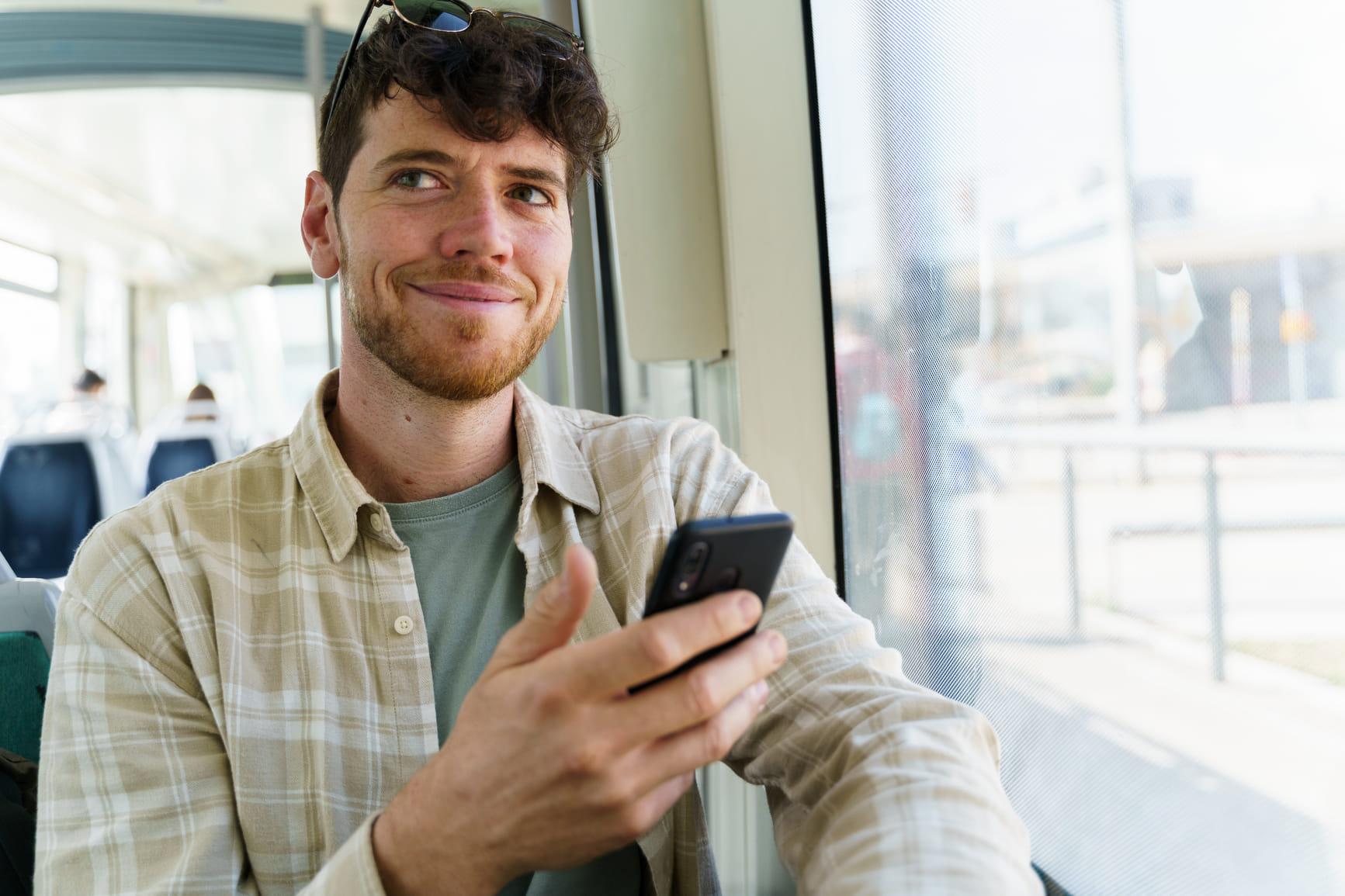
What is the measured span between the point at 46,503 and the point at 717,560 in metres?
6.06

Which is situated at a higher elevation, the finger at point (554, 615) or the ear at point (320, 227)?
the ear at point (320, 227)

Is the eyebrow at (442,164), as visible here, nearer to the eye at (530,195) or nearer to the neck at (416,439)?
the eye at (530,195)

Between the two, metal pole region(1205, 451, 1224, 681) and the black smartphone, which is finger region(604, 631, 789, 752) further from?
metal pole region(1205, 451, 1224, 681)

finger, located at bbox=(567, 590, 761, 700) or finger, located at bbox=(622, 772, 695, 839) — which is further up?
finger, located at bbox=(567, 590, 761, 700)

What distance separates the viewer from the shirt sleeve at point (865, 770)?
2.53 ft

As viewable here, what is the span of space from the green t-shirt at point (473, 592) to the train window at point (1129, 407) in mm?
525

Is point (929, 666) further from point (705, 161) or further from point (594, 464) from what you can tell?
point (705, 161)

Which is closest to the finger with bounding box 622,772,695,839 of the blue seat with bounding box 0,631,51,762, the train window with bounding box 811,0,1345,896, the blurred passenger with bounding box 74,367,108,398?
the train window with bounding box 811,0,1345,896

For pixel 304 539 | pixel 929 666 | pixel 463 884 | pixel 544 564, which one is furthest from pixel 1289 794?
pixel 304 539

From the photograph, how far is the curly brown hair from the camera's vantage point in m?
1.38

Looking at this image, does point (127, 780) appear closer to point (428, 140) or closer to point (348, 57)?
point (428, 140)

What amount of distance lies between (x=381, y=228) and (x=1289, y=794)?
4.13 ft

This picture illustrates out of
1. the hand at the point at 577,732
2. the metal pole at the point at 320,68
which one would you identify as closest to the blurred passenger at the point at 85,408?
the metal pole at the point at 320,68

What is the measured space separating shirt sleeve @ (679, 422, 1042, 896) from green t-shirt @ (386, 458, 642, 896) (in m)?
0.23
